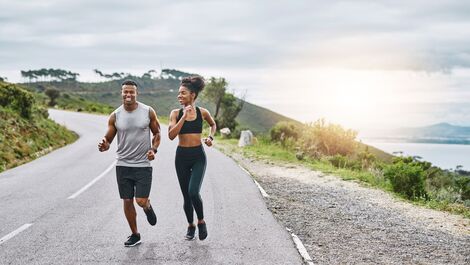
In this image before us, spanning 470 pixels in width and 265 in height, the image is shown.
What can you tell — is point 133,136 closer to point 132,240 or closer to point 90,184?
point 132,240

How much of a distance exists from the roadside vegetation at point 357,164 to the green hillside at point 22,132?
8.96m

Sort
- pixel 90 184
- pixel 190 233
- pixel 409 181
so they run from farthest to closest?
1. pixel 90 184
2. pixel 409 181
3. pixel 190 233

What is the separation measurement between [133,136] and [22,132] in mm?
18529

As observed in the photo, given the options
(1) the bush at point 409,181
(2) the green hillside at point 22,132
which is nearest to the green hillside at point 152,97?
(2) the green hillside at point 22,132

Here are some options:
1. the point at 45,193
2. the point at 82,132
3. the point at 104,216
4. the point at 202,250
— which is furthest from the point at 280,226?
the point at 82,132

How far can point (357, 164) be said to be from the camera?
18.9 m

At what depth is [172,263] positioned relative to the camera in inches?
226

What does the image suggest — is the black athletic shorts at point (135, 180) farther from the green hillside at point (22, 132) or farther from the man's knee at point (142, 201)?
the green hillside at point (22, 132)

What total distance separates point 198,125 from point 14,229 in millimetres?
3408

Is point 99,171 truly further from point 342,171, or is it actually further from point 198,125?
point 198,125

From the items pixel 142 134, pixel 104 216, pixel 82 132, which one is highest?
pixel 142 134

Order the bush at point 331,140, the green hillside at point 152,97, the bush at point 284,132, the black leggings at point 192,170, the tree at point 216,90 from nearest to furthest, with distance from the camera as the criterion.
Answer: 1. the black leggings at point 192,170
2. the bush at point 331,140
3. the bush at point 284,132
4. the tree at point 216,90
5. the green hillside at point 152,97

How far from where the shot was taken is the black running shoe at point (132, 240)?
21.4ft

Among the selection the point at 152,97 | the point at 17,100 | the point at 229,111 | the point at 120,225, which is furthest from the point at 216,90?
the point at 152,97
